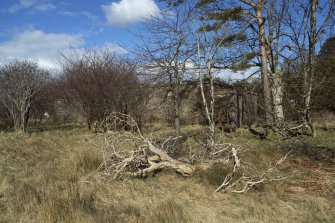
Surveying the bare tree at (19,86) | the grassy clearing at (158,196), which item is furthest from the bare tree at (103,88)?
the grassy clearing at (158,196)

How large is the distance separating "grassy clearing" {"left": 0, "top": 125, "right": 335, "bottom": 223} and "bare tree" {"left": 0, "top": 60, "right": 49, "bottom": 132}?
30.9 ft

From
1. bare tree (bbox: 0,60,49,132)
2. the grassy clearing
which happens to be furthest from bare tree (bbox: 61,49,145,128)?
the grassy clearing

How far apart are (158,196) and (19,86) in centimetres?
1286

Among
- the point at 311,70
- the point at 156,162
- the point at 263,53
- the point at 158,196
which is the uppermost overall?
the point at 263,53

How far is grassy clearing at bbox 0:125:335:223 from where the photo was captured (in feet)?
12.7

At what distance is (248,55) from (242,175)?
7.96m

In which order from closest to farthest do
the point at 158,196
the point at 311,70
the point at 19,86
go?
the point at 158,196, the point at 311,70, the point at 19,86

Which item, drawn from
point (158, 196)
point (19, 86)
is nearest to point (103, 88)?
point (19, 86)

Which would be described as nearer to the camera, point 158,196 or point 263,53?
point 158,196

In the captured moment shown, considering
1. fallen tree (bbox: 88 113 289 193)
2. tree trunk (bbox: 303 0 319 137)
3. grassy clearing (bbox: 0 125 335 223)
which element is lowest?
grassy clearing (bbox: 0 125 335 223)

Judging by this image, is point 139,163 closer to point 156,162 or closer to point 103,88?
point 156,162

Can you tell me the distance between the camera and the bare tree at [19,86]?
50.9 feet

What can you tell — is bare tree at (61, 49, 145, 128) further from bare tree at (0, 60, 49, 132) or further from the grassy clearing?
the grassy clearing

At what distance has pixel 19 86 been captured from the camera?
15.5 metres
